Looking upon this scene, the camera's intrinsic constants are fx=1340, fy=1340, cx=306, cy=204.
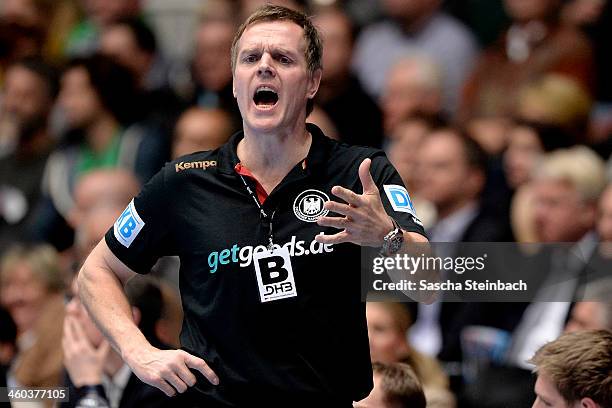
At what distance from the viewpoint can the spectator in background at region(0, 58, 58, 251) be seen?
9469 mm

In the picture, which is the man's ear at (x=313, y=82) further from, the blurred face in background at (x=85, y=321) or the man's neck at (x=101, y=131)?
the man's neck at (x=101, y=131)

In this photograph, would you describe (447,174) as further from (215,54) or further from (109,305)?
(109,305)

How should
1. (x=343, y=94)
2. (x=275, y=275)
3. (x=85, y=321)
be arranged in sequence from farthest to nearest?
(x=343, y=94) → (x=85, y=321) → (x=275, y=275)

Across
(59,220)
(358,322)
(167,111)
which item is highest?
(167,111)

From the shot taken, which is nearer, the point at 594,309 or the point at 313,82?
the point at 313,82

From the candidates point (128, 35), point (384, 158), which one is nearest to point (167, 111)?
point (128, 35)

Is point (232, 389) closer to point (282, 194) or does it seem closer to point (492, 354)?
point (282, 194)

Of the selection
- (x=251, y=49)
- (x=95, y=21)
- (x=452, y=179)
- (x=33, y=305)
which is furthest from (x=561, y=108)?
(x=95, y=21)

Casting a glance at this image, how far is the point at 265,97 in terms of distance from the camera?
4418 mm

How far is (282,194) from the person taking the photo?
432cm

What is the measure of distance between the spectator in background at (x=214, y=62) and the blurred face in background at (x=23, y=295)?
77.3 inches

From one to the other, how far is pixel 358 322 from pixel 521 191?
3.25 metres

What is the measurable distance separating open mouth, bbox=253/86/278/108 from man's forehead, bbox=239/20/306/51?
5.9 inches

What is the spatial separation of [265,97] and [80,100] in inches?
203
